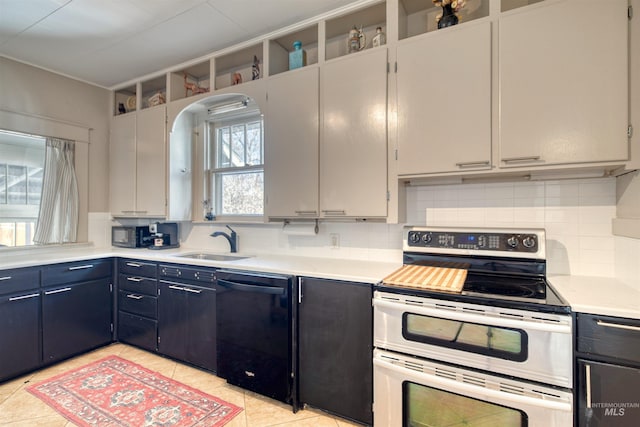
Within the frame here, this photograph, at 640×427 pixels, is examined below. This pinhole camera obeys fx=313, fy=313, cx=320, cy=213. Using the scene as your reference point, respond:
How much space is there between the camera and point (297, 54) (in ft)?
7.95

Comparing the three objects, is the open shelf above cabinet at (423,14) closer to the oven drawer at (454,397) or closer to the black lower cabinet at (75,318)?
the oven drawer at (454,397)

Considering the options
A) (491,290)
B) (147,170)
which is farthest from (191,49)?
(491,290)

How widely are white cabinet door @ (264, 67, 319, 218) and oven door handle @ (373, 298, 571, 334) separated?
2.97 ft

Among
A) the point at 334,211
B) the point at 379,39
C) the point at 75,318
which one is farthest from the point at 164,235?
the point at 379,39

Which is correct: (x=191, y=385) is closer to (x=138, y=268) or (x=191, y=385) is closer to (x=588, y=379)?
(x=138, y=268)

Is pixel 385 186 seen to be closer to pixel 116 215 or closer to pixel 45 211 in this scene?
pixel 116 215

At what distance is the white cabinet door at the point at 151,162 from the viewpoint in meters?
3.09

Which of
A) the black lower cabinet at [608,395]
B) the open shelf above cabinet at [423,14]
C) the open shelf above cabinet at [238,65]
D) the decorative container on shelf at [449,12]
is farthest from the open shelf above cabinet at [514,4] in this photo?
the black lower cabinet at [608,395]

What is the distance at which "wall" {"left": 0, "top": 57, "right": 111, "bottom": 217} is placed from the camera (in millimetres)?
2861

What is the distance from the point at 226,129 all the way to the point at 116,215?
62.7 inches

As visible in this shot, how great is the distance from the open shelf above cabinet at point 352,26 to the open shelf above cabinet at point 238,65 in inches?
23.5

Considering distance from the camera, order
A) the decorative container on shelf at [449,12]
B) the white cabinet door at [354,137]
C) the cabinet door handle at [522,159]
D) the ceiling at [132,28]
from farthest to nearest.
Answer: the ceiling at [132,28] → the white cabinet door at [354,137] → the decorative container on shelf at [449,12] → the cabinet door handle at [522,159]

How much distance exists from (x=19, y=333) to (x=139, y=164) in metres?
1.72

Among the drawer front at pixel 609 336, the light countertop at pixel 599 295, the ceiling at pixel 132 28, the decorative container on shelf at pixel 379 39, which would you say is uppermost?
the ceiling at pixel 132 28
